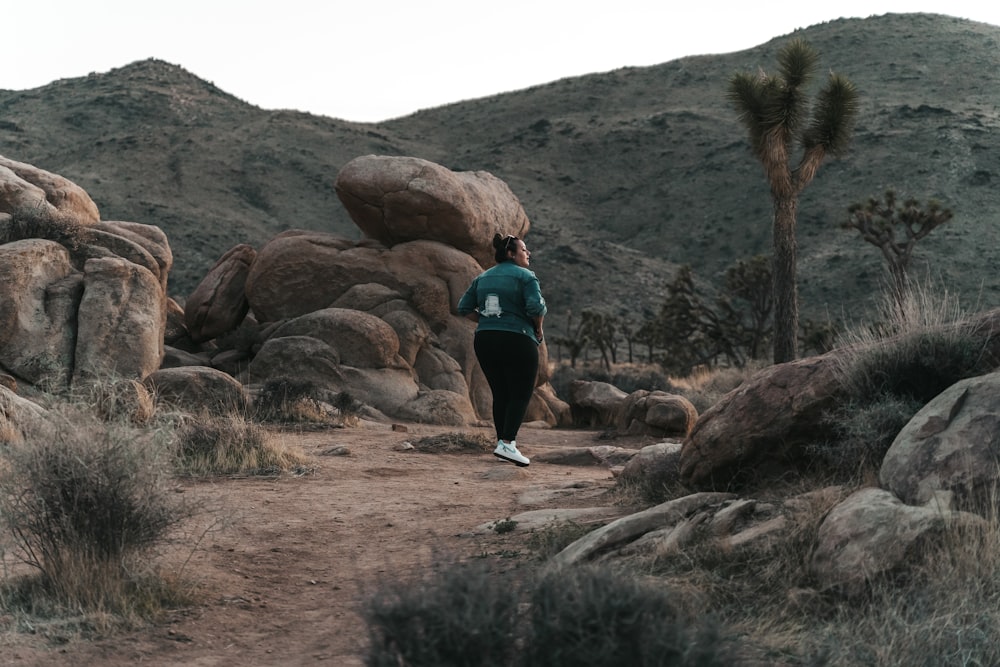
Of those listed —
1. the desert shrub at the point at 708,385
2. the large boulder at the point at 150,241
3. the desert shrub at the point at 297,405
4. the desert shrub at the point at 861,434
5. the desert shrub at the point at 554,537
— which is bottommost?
the desert shrub at the point at 708,385

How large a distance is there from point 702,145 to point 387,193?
42.6 metres

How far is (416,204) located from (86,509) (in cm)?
1515

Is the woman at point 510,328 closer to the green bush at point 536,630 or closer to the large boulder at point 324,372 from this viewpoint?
the green bush at point 536,630

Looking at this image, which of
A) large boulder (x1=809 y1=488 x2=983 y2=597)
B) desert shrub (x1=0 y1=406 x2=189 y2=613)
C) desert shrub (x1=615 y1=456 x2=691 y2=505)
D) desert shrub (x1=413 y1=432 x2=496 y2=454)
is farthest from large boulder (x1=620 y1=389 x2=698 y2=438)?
desert shrub (x1=0 y1=406 x2=189 y2=613)

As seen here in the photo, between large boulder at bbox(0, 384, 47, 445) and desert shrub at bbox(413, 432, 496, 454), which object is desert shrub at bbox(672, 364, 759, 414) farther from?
large boulder at bbox(0, 384, 47, 445)

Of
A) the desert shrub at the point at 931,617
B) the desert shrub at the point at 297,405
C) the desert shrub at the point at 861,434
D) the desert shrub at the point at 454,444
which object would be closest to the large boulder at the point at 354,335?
the desert shrub at the point at 297,405

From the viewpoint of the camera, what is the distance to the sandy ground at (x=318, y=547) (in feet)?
15.1

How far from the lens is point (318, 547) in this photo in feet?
22.3

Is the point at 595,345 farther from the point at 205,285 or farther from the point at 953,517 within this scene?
the point at 953,517

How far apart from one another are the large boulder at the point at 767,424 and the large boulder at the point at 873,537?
153cm

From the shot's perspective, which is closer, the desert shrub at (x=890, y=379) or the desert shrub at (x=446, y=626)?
the desert shrub at (x=446, y=626)

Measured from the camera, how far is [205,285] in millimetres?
20250

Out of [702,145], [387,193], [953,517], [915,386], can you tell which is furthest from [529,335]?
[702,145]

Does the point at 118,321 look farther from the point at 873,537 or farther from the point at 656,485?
the point at 873,537
